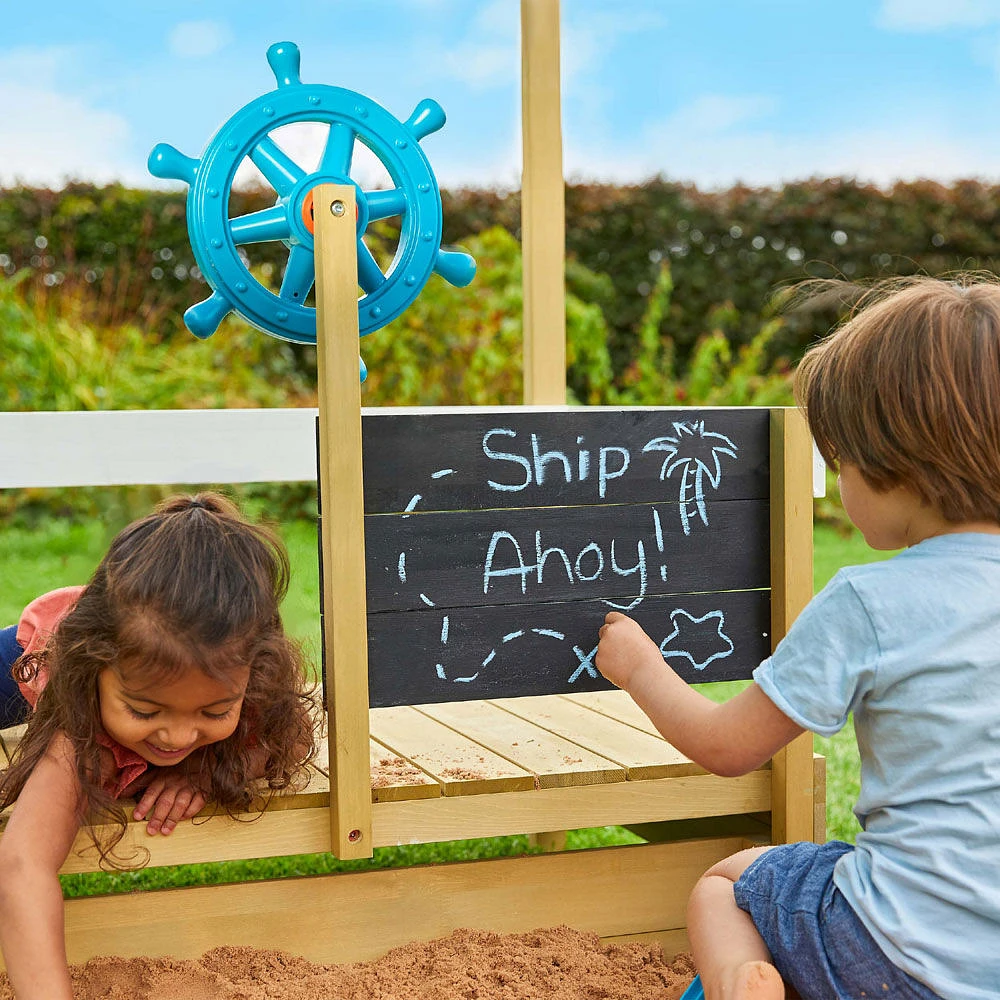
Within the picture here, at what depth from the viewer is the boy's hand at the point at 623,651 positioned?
198cm

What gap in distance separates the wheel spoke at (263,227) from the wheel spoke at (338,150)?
5.3 inches

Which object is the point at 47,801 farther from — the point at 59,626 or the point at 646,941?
the point at 646,941

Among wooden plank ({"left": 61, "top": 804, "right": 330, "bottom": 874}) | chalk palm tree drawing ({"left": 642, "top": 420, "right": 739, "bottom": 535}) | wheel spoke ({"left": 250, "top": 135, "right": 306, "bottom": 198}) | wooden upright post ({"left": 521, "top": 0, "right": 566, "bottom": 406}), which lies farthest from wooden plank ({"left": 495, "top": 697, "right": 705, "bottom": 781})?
wheel spoke ({"left": 250, "top": 135, "right": 306, "bottom": 198})

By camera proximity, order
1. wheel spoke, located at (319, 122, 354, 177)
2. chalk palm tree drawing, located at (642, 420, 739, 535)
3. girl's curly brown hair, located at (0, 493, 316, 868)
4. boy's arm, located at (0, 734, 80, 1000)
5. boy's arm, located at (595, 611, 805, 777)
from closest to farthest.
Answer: boy's arm, located at (595, 611, 805, 777) → boy's arm, located at (0, 734, 80, 1000) → girl's curly brown hair, located at (0, 493, 316, 868) → chalk palm tree drawing, located at (642, 420, 739, 535) → wheel spoke, located at (319, 122, 354, 177)

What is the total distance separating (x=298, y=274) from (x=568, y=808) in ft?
3.63

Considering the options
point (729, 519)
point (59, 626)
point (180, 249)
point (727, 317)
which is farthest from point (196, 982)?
point (727, 317)

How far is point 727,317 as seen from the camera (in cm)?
796

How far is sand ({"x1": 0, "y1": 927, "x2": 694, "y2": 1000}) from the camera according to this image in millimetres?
1960

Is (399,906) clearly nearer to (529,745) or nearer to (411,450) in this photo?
(529,745)

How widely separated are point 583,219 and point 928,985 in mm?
→ 6958

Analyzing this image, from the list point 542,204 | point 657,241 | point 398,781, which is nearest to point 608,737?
point 398,781

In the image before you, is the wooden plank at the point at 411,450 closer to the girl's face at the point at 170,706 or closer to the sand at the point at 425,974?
the girl's face at the point at 170,706

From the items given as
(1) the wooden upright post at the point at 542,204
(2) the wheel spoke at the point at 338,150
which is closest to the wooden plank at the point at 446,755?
(1) the wooden upright post at the point at 542,204

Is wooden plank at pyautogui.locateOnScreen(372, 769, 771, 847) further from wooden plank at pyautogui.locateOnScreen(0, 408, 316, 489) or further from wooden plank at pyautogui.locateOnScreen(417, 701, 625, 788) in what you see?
wooden plank at pyautogui.locateOnScreen(0, 408, 316, 489)
